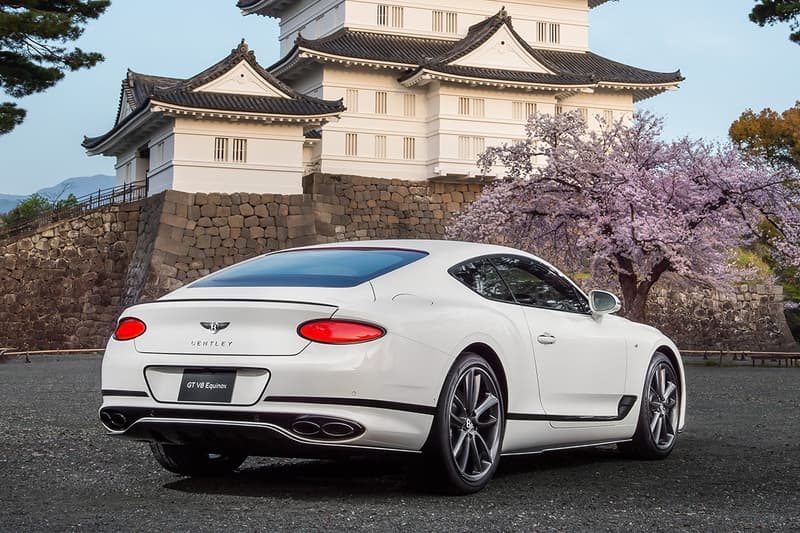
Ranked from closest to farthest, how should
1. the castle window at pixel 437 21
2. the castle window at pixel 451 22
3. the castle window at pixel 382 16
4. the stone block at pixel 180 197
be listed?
the stone block at pixel 180 197
the castle window at pixel 382 16
the castle window at pixel 437 21
the castle window at pixel 451 22

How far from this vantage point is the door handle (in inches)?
255

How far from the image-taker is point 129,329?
576 centimetres

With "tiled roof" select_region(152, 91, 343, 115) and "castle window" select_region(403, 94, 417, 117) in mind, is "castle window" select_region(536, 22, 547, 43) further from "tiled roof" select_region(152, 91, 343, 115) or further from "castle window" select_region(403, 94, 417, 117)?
"tiled roof" select_region(152, 91, 343, 115)

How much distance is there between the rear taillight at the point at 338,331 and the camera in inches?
207

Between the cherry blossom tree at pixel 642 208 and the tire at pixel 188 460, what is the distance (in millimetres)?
21058

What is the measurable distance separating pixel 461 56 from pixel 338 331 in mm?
37165

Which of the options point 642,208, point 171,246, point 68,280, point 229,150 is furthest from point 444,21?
point 642,208

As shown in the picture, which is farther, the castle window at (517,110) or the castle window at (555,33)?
the castle window at (555,33)

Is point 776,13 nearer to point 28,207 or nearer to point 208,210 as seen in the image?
point 208,210

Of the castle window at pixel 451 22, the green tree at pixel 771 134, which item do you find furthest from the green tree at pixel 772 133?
the castle window at pixel 451 22

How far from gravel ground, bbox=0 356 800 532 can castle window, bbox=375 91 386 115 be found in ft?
112

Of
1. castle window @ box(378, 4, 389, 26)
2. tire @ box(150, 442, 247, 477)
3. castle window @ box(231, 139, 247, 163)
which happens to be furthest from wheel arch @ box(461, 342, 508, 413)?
castle window @ box(378, 4, 389, 26)

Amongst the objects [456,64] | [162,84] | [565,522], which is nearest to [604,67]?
[456,64]

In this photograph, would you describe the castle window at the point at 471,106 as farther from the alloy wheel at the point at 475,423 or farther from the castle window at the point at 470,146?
the alloy wheel at the point at 475,423
